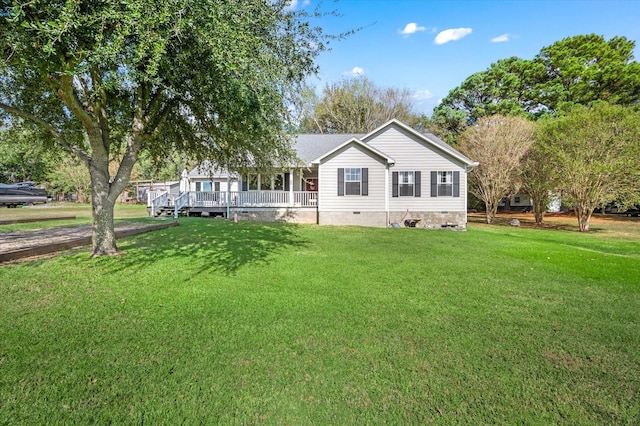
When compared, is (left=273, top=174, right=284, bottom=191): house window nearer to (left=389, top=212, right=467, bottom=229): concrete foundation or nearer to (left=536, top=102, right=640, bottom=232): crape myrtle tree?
(left=389, top=212, right=467, bottom=229): concrete foundation

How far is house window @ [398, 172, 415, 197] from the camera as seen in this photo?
16906 millimetres

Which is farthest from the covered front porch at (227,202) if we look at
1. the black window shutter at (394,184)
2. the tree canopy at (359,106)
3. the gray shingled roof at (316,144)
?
the tree canopy at (359,106)

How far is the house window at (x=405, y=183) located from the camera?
55.5 feet

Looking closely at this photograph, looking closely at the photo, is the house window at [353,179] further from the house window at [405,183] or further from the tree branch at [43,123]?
the tree branch at [43,123]

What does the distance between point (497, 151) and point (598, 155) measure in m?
4.79

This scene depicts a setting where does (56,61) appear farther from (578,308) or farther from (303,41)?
(578,308)

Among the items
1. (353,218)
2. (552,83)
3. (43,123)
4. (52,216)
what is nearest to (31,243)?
(43,123)

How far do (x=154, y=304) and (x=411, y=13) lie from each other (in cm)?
1622

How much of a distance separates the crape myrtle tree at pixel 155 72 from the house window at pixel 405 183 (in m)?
9.15

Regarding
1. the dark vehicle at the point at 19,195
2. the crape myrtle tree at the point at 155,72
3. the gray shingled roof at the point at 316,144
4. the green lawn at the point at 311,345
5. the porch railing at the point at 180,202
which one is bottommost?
the green lawn at the point at 311,345

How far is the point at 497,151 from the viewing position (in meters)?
19.6

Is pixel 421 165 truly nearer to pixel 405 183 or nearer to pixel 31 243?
pixel 405 183

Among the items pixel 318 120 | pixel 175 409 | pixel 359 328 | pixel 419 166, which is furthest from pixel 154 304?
pixel 318 120

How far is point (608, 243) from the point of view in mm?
12781
